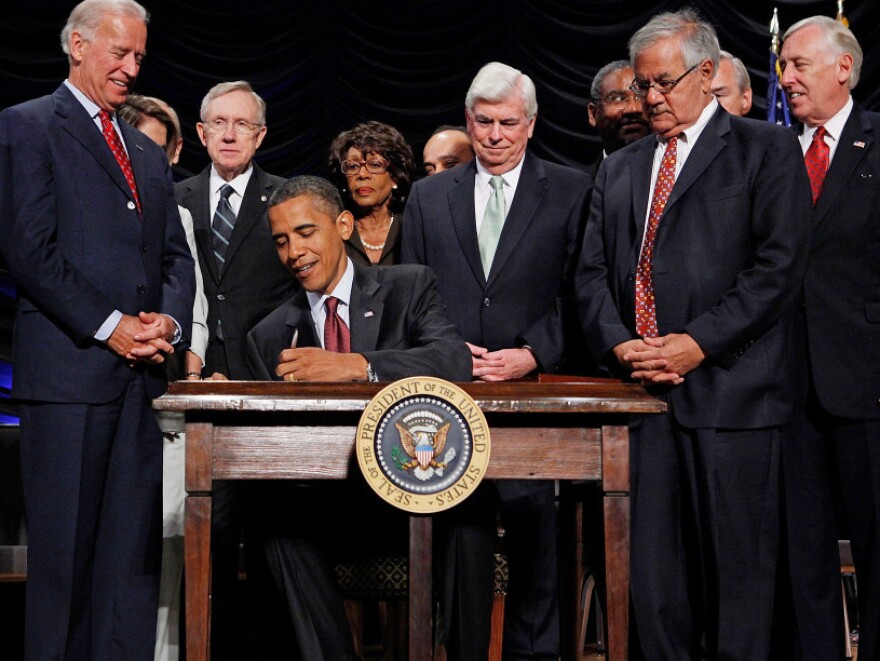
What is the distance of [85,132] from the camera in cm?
330

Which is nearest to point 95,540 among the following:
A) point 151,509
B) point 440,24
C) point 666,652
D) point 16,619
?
point 151,509

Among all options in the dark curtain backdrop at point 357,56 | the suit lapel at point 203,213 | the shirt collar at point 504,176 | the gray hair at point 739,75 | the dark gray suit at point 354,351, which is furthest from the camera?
the dark curtain backdrop at point 357,56

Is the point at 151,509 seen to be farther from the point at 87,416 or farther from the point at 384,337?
the point at 384,337

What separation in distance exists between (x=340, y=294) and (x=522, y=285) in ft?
2.01

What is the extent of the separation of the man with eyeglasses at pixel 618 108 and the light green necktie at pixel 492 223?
1.35 feet

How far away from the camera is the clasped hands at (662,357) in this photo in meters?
3.08

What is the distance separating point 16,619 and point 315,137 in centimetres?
346

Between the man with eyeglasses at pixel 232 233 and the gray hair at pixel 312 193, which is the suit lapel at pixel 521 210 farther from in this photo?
the man with eyeglasses at pixel 232 233

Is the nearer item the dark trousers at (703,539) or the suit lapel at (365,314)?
the dark trousers at (703,539)

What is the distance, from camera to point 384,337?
11.0 feet

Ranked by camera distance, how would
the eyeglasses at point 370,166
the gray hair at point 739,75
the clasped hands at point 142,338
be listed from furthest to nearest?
the eyeglasses at point 370,166 < the gray hair at point 739,75 < the clasped hands at point 142,338

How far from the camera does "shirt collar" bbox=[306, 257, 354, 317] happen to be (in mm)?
3391

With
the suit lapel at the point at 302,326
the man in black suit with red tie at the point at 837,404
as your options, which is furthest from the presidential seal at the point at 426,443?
the man in black suit with red tie at the point at 837,404

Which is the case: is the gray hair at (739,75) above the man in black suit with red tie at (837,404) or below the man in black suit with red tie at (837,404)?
above
